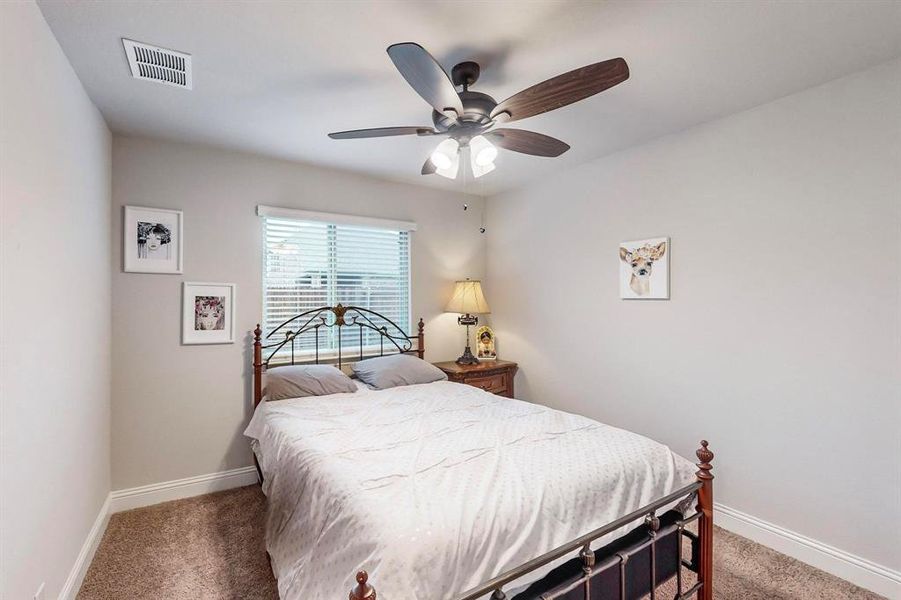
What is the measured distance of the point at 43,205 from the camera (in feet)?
5.57

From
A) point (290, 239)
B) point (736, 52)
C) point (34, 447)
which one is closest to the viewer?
point (34, 447)

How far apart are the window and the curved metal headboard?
0.16ft

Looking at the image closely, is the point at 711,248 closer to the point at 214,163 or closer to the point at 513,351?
the point at 513,351

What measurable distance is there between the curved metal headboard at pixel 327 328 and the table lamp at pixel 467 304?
39cm

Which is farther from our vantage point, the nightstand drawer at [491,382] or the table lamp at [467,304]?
the table lamp at [467,304]

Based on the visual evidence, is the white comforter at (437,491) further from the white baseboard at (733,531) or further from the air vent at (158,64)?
the air vent at (158,64)

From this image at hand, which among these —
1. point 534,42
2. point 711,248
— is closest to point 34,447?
point 534,42

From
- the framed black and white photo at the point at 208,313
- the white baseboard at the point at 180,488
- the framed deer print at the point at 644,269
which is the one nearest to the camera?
the white baseboard at the point at 180,488

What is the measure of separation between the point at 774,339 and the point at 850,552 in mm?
1125

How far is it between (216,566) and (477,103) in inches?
108

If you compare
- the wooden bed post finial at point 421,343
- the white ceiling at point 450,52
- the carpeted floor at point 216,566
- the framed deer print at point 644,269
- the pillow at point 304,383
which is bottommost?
the carpeted floor at point 216,566

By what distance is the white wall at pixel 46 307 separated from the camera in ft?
4.63

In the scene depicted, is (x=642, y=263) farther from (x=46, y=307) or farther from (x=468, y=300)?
→ (x=46, y=307)

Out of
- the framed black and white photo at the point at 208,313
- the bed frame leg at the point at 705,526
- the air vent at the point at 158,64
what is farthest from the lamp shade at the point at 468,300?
the air vent at the point at 158,64
